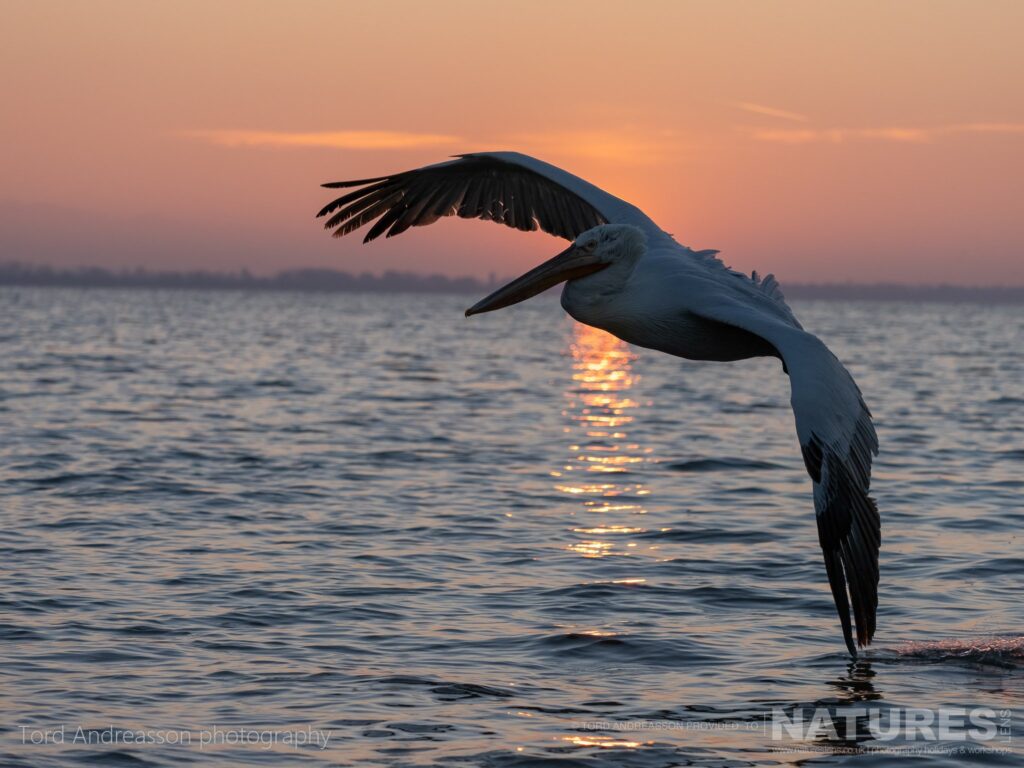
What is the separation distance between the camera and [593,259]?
9070 millimetres

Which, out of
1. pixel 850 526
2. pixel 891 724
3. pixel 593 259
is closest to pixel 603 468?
pixel 593 259

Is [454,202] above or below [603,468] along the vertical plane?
above

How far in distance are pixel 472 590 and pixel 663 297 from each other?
3.06 meters

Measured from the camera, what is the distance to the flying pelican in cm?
760

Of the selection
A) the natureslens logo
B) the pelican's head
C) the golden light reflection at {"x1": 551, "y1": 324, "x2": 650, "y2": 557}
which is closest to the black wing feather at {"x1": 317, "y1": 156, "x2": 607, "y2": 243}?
the pelican's head

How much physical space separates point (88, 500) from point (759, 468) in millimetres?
8327

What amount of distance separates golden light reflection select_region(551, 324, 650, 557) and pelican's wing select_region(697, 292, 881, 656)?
466 cm

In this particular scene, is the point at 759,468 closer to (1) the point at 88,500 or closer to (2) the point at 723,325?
(1) the point at 88,500

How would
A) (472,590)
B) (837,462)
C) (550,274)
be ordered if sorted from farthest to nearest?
(472,590) → (550,274) → (837,462)

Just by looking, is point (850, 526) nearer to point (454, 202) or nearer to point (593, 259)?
point (593, 259)

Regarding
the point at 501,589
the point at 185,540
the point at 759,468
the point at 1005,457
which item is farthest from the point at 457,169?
the point at 1005,457

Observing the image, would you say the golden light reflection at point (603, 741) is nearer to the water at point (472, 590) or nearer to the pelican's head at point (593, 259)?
the water at point (472, 590)

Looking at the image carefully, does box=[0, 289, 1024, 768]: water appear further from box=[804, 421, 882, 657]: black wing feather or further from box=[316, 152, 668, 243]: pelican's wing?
box=[316, 152, 668, 243]: pelican's wing

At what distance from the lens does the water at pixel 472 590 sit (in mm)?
7602
